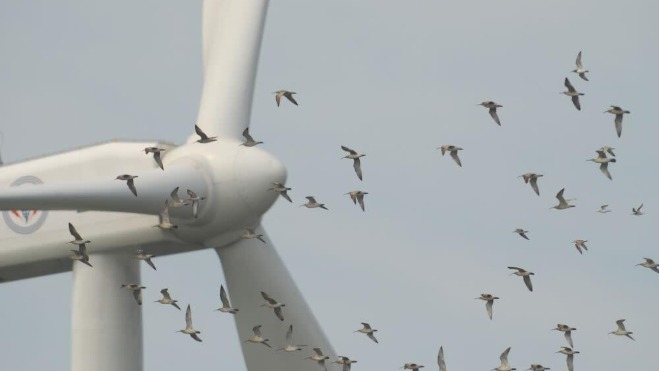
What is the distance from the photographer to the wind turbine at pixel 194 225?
88188 mm

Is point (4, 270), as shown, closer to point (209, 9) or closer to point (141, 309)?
point (141, 309)

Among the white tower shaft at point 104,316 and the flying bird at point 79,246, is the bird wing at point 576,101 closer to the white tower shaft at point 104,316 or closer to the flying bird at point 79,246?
the white tower shaft at point 104,316

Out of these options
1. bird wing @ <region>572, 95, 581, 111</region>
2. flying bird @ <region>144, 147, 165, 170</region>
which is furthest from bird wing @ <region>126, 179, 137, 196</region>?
bird wing @ <region>572, 95, 581, 111</region>

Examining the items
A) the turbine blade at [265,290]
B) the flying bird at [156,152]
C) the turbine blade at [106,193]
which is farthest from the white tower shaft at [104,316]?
the turbine blade at [106,193]

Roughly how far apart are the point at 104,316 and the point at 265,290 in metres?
5.07

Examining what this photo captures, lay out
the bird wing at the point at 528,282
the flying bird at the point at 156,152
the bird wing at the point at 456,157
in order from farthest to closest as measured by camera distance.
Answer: the bird wing at the point at 528,282 < the bird wing at the point at 456,157 < the flying bird at the point at 156,152

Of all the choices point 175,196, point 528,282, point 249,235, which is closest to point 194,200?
point 175,196

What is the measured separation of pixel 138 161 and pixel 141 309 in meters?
5.91

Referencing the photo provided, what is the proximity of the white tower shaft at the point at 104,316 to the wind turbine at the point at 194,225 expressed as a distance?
30 millimetres

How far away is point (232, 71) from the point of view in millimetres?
90438

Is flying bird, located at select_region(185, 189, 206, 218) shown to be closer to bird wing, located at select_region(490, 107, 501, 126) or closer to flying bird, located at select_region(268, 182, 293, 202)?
flying bird, located at select_region(268, 182, 293, 202)

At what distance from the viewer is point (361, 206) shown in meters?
93.8

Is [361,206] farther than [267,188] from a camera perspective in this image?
Yes

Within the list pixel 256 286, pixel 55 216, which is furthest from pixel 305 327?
pixel 55 216
